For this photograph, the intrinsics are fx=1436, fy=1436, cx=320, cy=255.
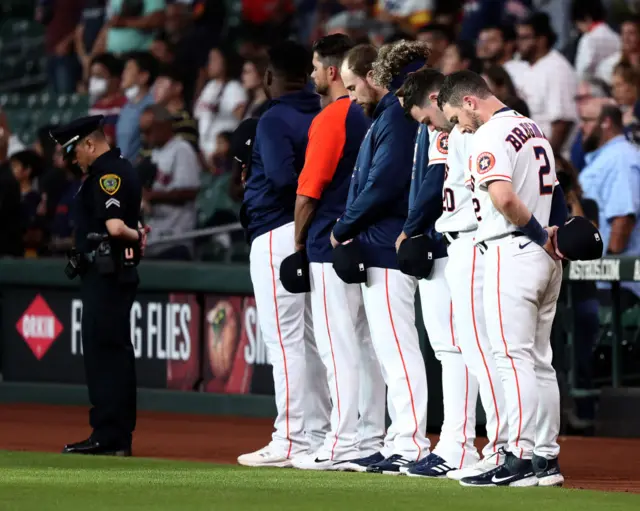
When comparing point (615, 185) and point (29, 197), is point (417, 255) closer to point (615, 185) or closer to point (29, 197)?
point (615, 185)

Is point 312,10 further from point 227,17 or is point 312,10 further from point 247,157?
point 247,157

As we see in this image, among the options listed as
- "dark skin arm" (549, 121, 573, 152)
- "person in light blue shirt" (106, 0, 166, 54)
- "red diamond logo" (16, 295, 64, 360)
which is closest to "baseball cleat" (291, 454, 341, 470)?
"red diamond logo" (16, 295, 64, 360)

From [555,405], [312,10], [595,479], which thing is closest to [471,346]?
[555,405]

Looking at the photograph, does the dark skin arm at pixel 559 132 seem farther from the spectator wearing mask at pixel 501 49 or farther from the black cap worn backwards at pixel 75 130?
the black cap worn backwards at pixel 75 130

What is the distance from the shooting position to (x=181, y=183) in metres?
14.4

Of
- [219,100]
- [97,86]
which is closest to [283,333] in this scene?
[219,100]

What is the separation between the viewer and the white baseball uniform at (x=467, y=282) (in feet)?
22.6

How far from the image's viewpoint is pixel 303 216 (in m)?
7.71

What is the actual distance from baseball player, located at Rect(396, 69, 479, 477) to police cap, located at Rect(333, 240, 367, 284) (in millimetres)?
230

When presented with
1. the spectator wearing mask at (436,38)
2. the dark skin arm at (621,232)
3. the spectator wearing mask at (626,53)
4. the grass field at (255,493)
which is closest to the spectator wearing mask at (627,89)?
the spectator wearing mask at (626,53)

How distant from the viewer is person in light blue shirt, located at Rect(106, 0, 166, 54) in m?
17.7

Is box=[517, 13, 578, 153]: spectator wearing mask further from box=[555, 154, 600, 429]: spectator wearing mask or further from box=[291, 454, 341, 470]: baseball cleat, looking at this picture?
box=[291, 454, 341, 470]: baseball cleat

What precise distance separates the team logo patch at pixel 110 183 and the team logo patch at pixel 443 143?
→ 224 centimetres

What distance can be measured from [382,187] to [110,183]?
6.35 feet
